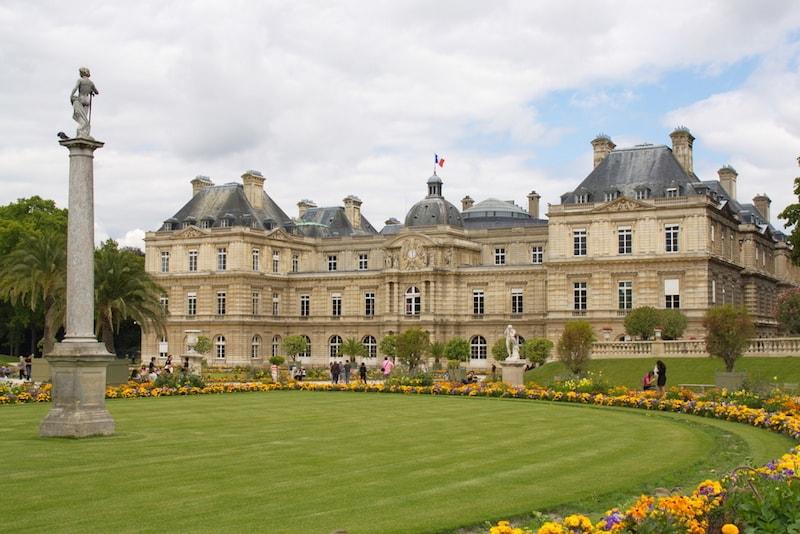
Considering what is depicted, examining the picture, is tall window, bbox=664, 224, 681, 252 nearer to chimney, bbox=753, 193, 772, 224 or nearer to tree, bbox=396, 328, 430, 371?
tree, bbox=396, 328, 430, 371

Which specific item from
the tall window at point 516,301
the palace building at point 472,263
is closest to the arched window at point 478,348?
the palace building at point 472,263

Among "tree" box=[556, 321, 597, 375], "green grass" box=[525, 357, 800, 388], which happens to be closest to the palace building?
"green grass" box=[525, 357, 800, 388]

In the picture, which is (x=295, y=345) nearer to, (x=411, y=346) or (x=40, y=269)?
(x=411, y=346)

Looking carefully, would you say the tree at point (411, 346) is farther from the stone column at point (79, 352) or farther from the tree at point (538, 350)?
the stone column at point (79, 352)

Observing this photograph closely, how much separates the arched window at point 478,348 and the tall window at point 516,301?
11.8 ft

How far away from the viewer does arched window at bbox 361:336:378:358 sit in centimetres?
8481

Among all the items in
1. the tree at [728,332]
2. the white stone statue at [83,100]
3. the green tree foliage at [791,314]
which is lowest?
the tree at [728,332]

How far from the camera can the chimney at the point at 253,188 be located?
91.2 metres

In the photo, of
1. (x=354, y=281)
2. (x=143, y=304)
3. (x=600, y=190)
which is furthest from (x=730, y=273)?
(x=143, y=304)

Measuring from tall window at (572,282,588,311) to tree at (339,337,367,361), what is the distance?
17.7 metres

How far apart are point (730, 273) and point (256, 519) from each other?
216 ft

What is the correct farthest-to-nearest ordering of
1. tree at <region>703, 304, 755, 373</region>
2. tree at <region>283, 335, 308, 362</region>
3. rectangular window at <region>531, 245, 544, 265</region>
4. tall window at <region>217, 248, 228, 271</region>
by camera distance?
1. tall window at <region>217, 248, 228, 271</region>
2. rectangular window at <region>531, 245, 544, 265</region>
3. tree at <region>283, 335, 308, 362</region>
4. tree at <region>703, 304, 755, 373</region>

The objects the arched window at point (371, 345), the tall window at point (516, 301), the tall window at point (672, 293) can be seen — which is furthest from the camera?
the arched window at point (371, 345)

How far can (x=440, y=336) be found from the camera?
80.9 meters
